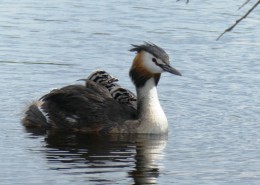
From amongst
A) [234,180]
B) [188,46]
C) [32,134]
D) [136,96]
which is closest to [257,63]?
[188,46]

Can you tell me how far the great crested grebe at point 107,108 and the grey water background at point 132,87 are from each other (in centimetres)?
25

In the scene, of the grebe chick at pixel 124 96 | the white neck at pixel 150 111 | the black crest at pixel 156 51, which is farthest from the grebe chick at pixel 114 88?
the black crest at pixel 156 51

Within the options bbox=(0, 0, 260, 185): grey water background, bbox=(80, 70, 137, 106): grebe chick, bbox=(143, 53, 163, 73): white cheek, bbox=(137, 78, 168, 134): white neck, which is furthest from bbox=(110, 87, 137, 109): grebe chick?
bbox=(0, 0, 260, 185): grey water background

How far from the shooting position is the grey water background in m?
13.6

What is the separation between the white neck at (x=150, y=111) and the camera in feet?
51.6

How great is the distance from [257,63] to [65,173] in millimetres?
6795

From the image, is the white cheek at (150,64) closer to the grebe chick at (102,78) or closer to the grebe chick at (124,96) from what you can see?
the grebe chick at (124,96)

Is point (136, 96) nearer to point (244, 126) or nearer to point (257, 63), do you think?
point (244, 126)

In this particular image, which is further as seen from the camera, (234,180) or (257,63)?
(257,63)

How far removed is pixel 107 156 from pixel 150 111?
1.83 metres

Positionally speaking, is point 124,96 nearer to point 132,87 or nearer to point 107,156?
point 132,87

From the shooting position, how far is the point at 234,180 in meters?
13.2

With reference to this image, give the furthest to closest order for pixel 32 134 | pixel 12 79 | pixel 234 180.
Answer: pixel 12 79 < pixel 32 134 < pixel 234 180

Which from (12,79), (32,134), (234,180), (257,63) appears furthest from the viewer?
(257,63)
